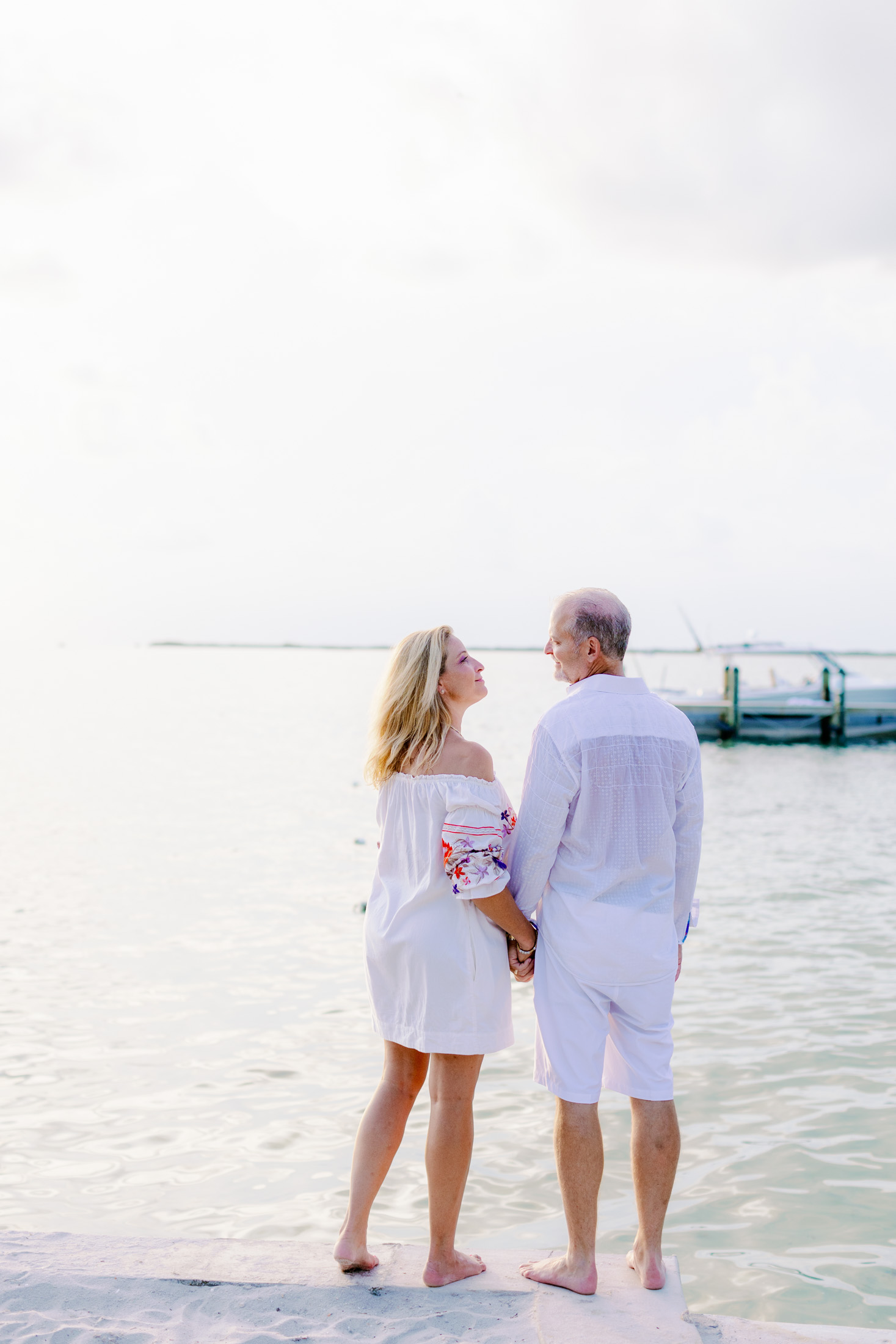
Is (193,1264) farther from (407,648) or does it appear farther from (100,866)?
(100,866)

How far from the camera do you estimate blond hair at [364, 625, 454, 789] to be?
322cm

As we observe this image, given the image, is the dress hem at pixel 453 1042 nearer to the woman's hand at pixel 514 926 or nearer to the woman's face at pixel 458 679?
the woman's hand at pixel 514 926

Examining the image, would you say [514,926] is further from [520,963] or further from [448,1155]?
[448,1155]

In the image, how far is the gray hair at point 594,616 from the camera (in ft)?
10.7

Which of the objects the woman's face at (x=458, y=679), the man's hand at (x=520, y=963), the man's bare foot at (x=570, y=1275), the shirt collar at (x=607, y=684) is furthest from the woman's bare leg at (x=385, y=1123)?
the shirt collar at (x=607, y=684)

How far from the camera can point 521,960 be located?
Result: 131 inches

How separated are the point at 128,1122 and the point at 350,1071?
4.61 feet

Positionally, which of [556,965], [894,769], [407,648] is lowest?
[894,769]

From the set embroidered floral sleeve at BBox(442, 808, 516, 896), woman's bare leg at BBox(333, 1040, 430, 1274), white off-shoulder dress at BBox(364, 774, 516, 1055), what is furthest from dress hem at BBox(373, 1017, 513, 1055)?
embroidered floral sleeve at BBox(442, 808, 516, 896)

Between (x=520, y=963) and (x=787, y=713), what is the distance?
34.1 metres

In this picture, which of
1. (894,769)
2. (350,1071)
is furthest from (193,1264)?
(894,769)

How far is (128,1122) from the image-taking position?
228 inches

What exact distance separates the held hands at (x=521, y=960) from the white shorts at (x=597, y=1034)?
0.04m

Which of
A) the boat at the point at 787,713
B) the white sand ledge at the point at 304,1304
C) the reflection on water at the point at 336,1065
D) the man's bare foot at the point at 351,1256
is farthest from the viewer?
the boat at the point at 787,713
